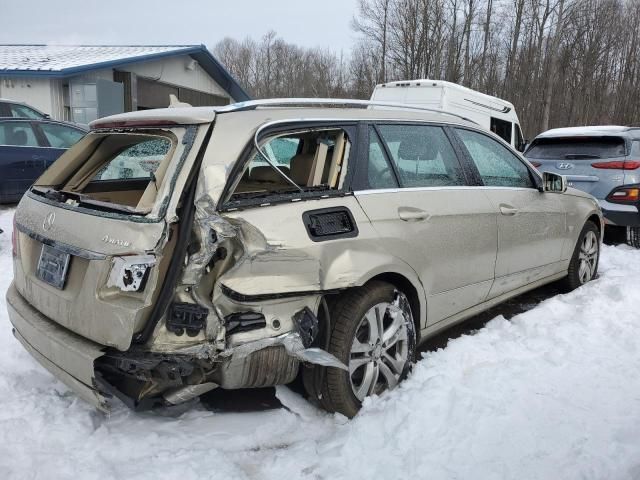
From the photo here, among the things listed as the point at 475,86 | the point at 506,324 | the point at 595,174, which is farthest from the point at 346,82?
the point at 506,324

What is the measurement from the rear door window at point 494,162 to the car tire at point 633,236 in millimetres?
3597

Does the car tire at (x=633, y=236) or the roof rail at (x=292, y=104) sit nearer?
the roof rail at (x=292, y=104)

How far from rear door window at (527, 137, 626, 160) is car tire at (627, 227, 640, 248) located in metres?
1.02

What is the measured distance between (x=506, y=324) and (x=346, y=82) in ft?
126

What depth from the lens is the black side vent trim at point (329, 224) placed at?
2.64 m

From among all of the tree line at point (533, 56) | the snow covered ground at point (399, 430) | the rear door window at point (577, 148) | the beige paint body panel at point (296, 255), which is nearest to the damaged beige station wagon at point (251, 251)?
the beige paint body panel at point (296, 255)

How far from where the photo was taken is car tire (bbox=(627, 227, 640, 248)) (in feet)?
23.5

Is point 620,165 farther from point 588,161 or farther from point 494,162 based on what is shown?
point 494,162

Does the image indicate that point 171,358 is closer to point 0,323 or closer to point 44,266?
point 44,266

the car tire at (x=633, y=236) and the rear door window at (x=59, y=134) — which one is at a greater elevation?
the rear door window at (x=59, y=134)

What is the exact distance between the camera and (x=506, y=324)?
13.4ft

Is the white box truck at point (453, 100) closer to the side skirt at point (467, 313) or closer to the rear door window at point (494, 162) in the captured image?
the rear door window at point (494, 162)

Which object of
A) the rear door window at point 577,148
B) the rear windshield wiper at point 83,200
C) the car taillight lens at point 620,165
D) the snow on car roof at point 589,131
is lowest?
the rear windshield wiper at point 83,200

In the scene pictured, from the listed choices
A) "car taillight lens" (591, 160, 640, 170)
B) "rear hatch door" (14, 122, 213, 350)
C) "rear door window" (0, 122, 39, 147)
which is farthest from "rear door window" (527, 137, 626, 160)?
"rear door window" (0, 122, 39, 147)
